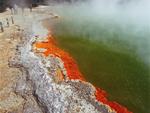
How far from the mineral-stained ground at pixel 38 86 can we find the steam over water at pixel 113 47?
2035mm

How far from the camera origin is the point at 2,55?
36625mm

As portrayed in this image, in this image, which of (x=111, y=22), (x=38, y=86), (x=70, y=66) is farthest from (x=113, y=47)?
(x=111, y=22)

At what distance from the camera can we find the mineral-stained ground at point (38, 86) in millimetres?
24969

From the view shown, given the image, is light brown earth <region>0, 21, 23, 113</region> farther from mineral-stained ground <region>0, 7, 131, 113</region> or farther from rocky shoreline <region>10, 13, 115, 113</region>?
rocky shoreline <region>10, 13, 115, 113</region>

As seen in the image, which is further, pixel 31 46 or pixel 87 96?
pixel 31 46

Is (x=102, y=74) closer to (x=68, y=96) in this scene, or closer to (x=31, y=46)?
(x=68, y=96)

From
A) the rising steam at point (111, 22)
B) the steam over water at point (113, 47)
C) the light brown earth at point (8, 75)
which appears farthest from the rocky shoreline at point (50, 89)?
the rising steam at point (111, 22)

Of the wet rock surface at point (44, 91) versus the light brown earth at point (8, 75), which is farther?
the light brown earth at point (8, 75)

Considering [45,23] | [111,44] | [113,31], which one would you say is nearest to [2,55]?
[111,44]

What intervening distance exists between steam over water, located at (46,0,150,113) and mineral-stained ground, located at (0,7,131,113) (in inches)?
80.1

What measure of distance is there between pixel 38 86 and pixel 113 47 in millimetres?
12000

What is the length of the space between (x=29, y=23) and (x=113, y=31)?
15.9 m

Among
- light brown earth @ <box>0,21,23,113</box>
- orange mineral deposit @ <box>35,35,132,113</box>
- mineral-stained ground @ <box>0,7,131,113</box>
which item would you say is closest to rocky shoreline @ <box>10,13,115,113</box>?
mineral-stained ground @ <box>0,7,131,113</box>

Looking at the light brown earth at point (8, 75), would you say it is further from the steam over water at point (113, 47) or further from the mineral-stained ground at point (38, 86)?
the steam over water at point (113, 47)
